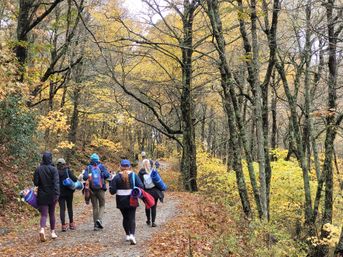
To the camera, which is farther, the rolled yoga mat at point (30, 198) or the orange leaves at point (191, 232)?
the rolled yoga mat at point (30, 198)

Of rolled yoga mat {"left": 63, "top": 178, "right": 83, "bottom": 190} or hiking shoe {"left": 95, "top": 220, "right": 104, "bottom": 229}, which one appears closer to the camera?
rolled yoga mat {"left": 63, "top": 178, "right": 83, "bottom": 190}

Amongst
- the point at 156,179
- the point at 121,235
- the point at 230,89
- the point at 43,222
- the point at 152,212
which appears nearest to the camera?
the point at 43,222

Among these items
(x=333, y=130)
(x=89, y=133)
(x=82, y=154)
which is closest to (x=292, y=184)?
(x=333, y=130)

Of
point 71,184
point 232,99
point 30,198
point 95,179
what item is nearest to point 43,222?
point 30,198

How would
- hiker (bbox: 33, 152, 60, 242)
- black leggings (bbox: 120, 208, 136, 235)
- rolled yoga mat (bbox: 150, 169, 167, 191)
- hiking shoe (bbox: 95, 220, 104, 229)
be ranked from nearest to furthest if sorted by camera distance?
black leggings (bbox: 120, 208, 136, 235) < hiker (bbox: 33, 152, 60, 242) < hiking shoe (bbox: 95, 220, 104, 229) < rolled yoga mat (bbox: 150, 169, 167, 191)

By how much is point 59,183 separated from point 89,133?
31.8 meters

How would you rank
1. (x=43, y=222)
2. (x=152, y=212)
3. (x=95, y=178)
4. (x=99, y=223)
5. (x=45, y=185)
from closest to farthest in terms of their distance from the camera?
(x=43, y=222), (x=45, y=185), (x=95, y=178), (x=99, y=223), (x=152, y=212)

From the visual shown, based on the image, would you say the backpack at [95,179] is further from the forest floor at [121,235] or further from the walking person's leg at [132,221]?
the walking person's leg at [132,221]

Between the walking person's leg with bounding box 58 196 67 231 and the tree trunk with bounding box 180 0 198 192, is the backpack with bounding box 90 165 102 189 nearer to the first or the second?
the walking person's leg with bounding box 58 196 67 231

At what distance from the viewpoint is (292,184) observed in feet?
54.3

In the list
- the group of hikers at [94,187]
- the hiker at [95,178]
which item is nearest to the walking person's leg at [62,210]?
the group of hikers at [94,187]

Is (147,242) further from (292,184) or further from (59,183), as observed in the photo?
(292,184)

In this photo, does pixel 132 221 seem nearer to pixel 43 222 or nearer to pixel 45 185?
pixel 43 222

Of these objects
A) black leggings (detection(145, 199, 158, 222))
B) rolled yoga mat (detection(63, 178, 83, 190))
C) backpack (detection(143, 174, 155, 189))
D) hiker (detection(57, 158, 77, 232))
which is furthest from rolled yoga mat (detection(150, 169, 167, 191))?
hiker (detection(57, 158, 77, 232))
